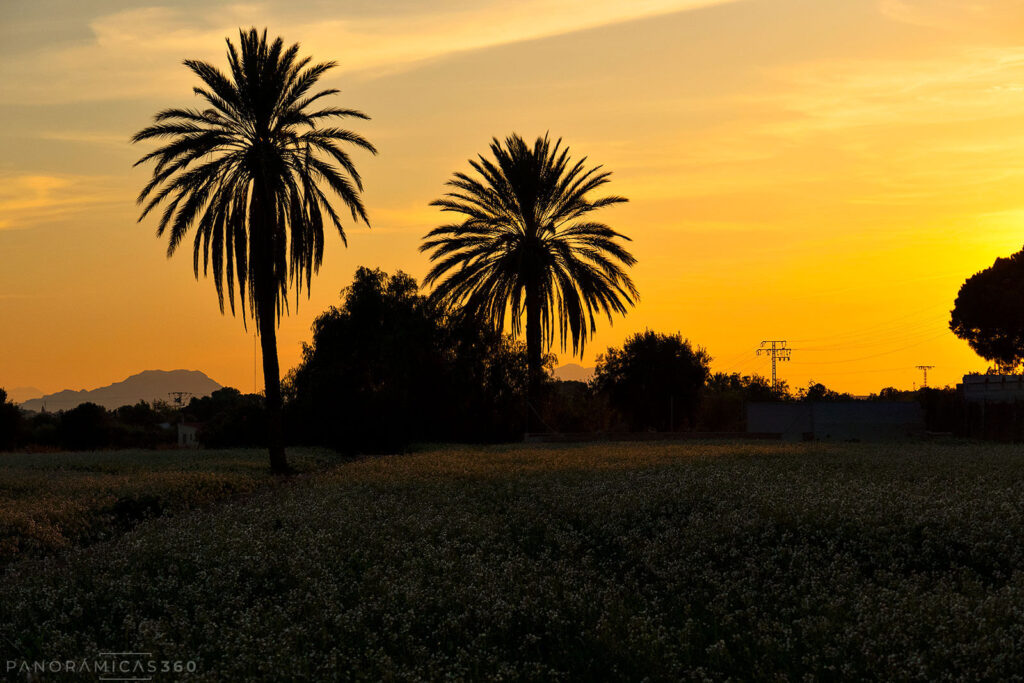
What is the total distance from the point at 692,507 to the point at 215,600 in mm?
9390

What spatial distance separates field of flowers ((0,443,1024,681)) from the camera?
10016 millimetres

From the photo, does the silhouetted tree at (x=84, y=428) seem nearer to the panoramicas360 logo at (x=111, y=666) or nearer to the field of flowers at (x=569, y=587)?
the field of flowers at (x=569, y=587)

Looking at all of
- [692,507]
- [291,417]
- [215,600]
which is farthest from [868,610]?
[291,417]

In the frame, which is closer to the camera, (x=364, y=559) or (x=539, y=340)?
(x=364, y=559)

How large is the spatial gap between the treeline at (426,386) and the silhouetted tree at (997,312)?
3244cm

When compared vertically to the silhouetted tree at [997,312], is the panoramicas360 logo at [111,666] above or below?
below

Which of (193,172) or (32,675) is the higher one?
(193,172)

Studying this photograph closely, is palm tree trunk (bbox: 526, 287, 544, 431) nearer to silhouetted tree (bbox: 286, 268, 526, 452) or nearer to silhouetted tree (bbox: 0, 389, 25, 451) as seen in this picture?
silhouetted tree (bbox: 286, 268, 526, 452)

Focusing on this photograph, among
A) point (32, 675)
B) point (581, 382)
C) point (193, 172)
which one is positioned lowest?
point (32, 675)

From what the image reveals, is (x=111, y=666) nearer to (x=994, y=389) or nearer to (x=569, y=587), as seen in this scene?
(x=569, y=587)

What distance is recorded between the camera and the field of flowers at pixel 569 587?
1002cm

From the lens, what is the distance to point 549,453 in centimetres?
3688

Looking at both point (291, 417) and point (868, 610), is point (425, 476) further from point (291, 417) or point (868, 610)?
point (291, 417)

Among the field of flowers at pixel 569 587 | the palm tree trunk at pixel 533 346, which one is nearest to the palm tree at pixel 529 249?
the palm tree trunk at pixel 533 346
